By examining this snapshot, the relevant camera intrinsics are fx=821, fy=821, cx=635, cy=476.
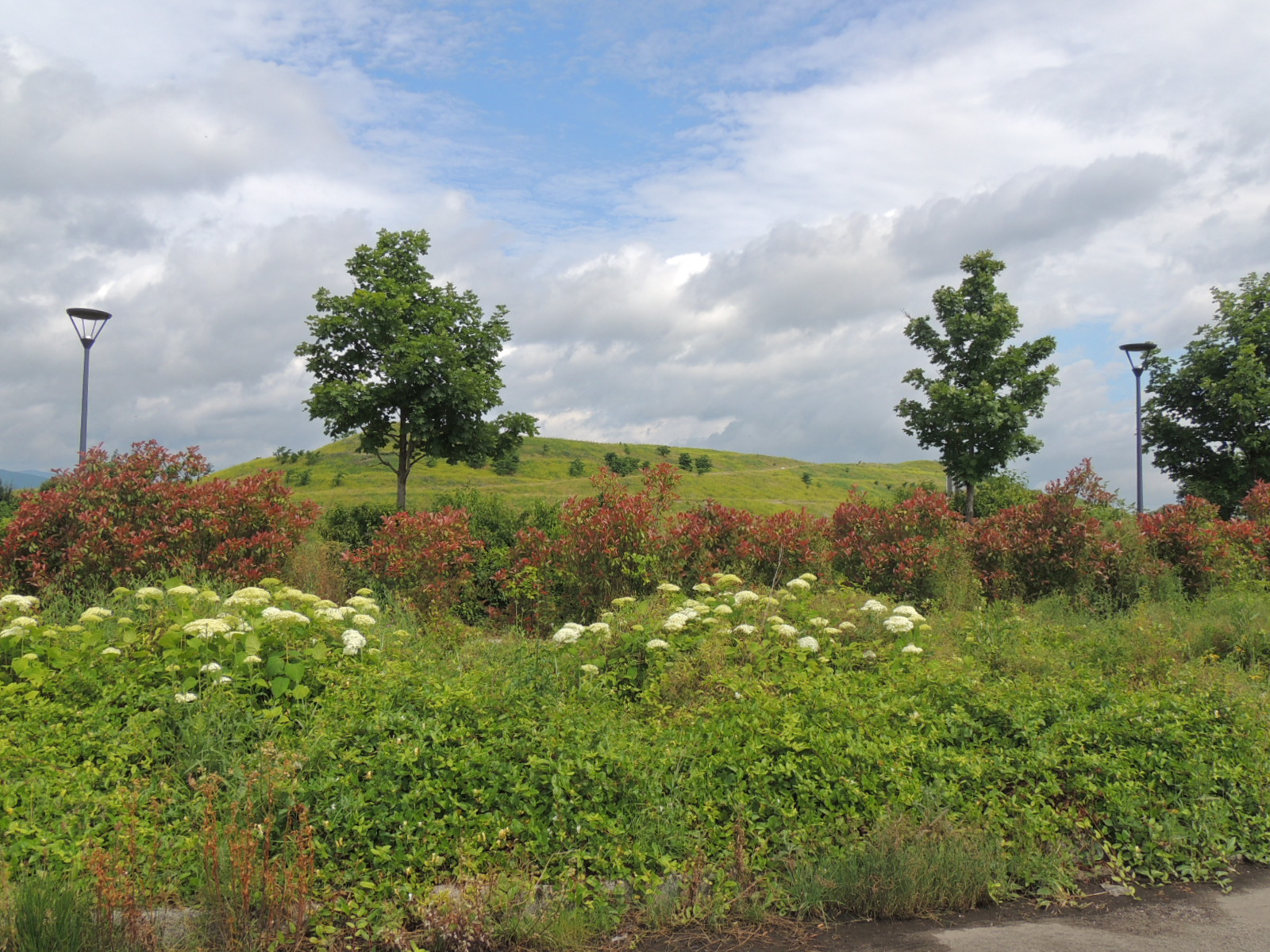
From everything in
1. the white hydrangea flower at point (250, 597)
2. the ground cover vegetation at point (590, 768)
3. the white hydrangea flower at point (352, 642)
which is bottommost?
the ground cover vegetation at point (590, 768)

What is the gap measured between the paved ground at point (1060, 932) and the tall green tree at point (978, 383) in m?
16.7

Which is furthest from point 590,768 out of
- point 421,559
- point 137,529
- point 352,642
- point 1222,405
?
point 1222,405

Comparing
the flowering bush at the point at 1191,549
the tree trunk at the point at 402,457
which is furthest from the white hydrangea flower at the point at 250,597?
the tree trunk at the point at 402,457

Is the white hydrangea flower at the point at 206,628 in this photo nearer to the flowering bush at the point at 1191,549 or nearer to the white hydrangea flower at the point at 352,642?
the white hydrangea flower at the point at 352,642

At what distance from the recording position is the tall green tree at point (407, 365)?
688 inches

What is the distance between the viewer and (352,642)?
5250mm

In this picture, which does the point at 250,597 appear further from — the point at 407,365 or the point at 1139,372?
the point at 1139,372

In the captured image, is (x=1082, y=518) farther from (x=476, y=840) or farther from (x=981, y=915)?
(x=476, y=840)

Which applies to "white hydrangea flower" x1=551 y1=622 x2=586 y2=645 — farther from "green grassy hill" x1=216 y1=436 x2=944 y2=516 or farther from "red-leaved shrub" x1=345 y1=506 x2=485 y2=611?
"green grassy hill" x1=216 y1=436 x2=944 y2=516

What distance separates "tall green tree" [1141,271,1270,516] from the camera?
72.2 ft

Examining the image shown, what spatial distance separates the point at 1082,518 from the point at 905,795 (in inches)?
307

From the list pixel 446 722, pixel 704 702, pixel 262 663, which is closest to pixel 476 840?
pixel 446 722

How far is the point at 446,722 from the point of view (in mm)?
4375

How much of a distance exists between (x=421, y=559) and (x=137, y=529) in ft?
10.9
